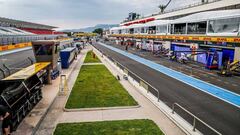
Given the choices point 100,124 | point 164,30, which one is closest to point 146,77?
point 100,124

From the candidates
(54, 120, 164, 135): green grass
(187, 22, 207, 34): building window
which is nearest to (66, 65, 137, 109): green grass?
(54, 120, 164, 135): green grass

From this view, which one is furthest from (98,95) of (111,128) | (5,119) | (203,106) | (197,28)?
(197,28)

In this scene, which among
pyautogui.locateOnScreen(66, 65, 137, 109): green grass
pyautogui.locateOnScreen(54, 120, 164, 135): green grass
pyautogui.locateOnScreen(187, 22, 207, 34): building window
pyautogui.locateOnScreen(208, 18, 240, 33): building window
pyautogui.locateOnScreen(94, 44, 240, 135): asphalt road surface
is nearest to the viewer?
pyautogui.locateOnScreen(54, 120, 164, 135): green grass

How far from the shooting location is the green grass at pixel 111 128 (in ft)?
32.8

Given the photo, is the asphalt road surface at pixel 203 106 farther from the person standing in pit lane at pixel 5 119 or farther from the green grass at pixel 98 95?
the person standing in pit lane at pixel 5 119

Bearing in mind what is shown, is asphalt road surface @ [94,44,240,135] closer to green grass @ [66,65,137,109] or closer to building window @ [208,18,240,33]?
green grass @ [66,65,137,109]

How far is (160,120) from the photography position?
459 inches

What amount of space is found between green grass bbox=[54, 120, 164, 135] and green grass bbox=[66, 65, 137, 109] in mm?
2674

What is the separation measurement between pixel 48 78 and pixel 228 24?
2523 centimetres

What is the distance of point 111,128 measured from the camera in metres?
10.4

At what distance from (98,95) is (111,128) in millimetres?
5586

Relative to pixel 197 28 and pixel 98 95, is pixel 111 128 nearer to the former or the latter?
pixel 98 95

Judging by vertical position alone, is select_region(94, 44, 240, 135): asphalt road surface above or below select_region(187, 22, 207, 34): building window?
below

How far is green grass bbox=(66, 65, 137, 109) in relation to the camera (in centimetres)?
1394
